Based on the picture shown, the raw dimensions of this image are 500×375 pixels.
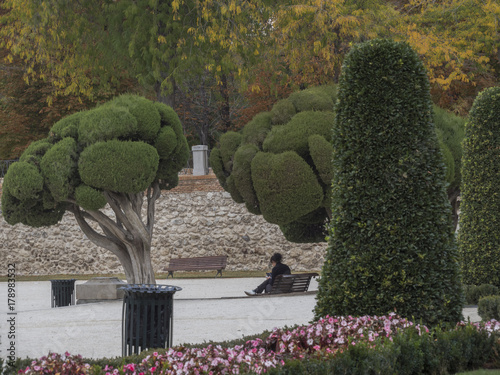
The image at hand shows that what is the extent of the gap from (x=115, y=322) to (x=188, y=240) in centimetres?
1133

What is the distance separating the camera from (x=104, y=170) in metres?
12.4

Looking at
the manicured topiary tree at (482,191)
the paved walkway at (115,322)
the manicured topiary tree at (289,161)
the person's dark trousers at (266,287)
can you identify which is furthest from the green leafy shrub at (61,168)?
the manicured topiary tree at (482,191)

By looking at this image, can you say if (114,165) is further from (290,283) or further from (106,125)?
(290,283)

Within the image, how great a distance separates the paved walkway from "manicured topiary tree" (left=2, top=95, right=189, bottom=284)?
1576 mm

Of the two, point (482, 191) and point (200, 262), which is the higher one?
point (482, 191)

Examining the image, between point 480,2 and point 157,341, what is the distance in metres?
15.6

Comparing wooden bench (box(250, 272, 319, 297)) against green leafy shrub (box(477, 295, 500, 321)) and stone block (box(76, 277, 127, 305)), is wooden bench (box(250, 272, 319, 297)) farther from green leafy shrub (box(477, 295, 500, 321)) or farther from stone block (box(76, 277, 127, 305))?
green leafy shrub (box(477, 295, 500, 321))

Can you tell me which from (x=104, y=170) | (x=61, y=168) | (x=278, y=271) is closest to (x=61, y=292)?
(x=61, y=168)

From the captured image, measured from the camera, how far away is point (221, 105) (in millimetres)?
30250

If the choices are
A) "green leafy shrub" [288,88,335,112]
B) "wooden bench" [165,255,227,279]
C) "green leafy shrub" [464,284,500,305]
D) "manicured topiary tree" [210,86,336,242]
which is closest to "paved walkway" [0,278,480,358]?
"green leafy shrub" [464,284,500,305]

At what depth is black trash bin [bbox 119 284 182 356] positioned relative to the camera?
21.9 feet

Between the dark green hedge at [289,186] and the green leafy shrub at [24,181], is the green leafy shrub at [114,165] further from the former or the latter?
the dark green hedge at [289,186]

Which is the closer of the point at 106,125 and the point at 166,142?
the point at 106,125

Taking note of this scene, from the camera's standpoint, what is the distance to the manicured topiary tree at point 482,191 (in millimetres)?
10000
